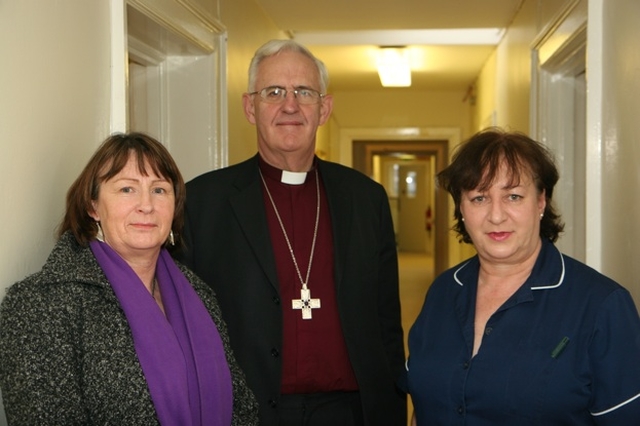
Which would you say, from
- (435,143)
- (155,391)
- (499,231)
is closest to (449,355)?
(499,231)

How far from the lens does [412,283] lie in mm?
12891

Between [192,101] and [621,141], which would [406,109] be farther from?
[621,141]

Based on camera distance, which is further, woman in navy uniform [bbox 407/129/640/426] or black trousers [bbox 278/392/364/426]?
black trousers [bbox 278/392/364/426]

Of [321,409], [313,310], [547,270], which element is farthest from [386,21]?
[547,270]

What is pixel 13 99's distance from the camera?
5.64 ft

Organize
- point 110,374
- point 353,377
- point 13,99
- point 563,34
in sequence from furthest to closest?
1. point 563,34
2. point 353,377
3. point 13,99
4. point 110,374

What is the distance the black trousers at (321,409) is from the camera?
2295 millimetres

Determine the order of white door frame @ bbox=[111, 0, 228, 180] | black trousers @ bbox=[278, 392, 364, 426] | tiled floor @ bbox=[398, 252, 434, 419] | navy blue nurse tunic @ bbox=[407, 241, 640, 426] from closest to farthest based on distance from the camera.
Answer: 1. navy blue nurse tunic @ bbox=[407, 241, 640, 426]
2. black trousers @ bbox=[278, 392, 364, 426]
3. white door frame @ bbox=[111, 0, 228, 180]
4. tiled floor @ bbox=[398, 252, 434, 419]

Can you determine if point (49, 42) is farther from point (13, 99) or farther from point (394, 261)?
point (394, 261)

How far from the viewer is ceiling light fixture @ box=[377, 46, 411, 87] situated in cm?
614

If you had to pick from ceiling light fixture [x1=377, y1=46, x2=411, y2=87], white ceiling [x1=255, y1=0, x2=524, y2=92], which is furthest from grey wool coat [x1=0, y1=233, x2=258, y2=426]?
ceiling light fixture [x1=377, y1=46, x2=411, y2=87]

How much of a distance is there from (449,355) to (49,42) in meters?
1.26

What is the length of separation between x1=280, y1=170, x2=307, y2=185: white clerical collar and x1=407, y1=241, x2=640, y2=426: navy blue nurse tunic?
802 mm

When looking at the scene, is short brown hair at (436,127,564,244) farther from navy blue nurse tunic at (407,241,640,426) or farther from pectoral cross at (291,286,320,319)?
pectoral cross at (291,286,320,319)
